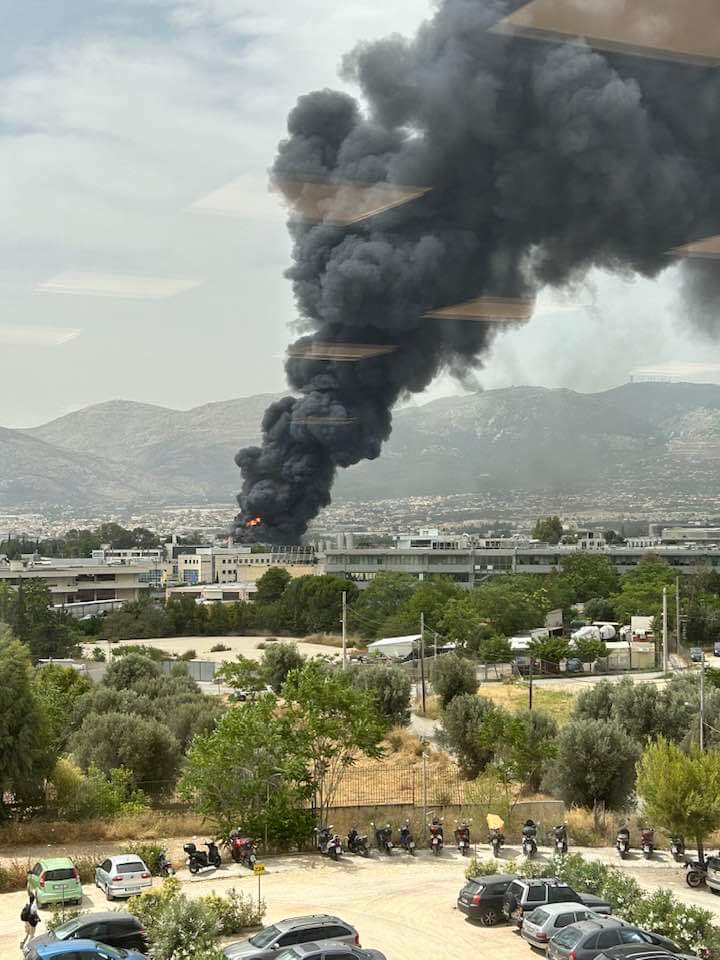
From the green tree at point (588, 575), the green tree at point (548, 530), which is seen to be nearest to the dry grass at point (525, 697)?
the green tree at point (588, 575)

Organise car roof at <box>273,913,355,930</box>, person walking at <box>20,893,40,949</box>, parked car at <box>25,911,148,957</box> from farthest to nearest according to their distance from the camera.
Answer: person walking at <box>20,893,40,949</box>
car roof at <box>273,913,355,930</box>
parked car at <box>25,911,148,957</box>

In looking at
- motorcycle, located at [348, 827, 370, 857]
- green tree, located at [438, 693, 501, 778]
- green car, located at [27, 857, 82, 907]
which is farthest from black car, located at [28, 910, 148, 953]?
green tree, located at [438, 693, 501, 778]

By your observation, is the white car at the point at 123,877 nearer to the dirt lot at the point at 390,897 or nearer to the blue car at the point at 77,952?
the dirt lot at the point at 390,897

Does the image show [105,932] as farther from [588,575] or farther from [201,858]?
[588,575]

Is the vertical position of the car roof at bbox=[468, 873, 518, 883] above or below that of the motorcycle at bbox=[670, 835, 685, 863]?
above

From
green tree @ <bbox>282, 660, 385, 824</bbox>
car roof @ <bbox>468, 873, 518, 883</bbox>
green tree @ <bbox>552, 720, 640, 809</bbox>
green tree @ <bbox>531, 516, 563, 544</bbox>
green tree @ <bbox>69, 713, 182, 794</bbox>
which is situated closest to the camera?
car roof @ <bbox>468, 873, 518, 883</bbox>

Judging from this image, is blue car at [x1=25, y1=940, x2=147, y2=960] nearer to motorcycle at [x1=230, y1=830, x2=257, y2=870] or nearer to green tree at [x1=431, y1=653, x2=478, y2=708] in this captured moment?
motorcycle at [x1=230, y1=830, x2=257, y2=870]
